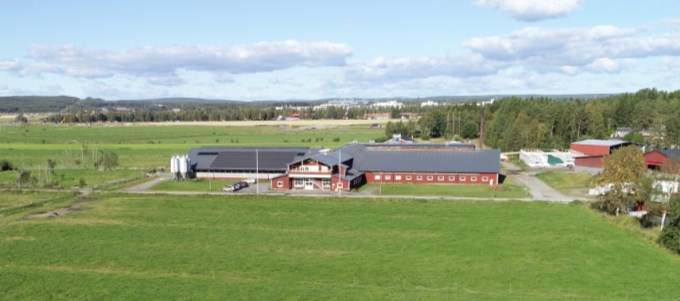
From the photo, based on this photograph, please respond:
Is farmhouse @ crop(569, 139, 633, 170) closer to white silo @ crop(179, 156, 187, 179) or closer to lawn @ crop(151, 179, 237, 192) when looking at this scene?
lawn @ crop(151, 179, 237, 192)

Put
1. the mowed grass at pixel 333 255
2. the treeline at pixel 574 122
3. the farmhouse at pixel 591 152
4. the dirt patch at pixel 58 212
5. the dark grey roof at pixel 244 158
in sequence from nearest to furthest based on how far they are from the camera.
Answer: the mowed grass at pixel 333 255 → the dirt patch at pixel 58 212 → the dark grey roof at pixel 244 158 → the farmhouse at pixel 591 152 → the treeline at pixel 574 122

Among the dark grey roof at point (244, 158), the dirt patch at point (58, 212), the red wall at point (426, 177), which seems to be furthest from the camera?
the dark grey roof at point (244, 158)

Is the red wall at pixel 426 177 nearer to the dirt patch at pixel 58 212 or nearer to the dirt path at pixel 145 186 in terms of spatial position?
the dirt path at pixel 145 186

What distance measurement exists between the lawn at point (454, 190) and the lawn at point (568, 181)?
4460 millimetres

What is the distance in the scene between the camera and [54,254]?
30.7 meters

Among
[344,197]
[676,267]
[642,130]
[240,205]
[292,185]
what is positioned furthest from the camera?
[642,130]

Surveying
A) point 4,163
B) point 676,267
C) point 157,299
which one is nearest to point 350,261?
point 157,299

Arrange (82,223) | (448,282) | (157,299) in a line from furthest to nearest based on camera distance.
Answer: (82,223) → (448,282) → (157,299)

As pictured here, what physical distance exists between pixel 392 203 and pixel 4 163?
2277 inches

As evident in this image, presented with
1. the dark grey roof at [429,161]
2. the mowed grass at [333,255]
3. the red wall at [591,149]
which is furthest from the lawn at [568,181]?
the red wall at [591,149]

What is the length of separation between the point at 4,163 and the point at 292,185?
45.1 metres

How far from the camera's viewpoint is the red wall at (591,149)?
72.9 metres

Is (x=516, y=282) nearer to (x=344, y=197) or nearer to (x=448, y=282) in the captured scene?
(x=448, y=282)

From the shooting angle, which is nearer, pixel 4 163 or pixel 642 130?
pixel 4 163
